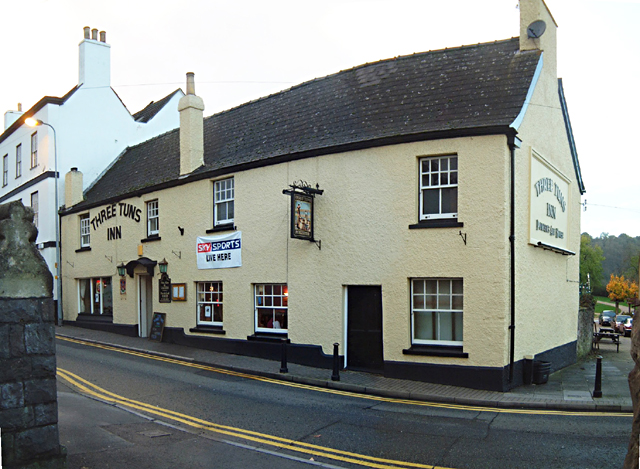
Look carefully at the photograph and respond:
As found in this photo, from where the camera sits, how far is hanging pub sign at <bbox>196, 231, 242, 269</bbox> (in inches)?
666

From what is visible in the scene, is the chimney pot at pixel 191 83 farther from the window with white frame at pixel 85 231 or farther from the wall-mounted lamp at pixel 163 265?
the window with white frame at pixel 85 231

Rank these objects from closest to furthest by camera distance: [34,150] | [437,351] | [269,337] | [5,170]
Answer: [437,351] < [269,337] < [34,150] < [5,170]

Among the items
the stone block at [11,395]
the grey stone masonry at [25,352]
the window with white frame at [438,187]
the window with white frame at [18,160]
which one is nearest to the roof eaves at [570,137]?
the window with white frame at [438,187]

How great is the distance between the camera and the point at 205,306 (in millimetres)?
18406

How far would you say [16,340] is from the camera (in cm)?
542

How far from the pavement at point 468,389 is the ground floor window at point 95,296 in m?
6.93

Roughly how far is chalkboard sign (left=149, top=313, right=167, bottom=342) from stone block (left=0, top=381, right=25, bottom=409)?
1461cm

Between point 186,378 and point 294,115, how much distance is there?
8.72 m

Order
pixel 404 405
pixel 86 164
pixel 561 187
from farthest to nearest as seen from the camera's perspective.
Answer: pixel 86 164 < pixel 561 187 < pixel 404 405

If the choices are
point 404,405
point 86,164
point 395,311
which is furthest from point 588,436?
point 86,164

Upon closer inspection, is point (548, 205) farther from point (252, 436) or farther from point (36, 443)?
point (36, 443)

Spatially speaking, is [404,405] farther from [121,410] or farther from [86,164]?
[86,164]

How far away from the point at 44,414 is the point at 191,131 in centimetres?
1482

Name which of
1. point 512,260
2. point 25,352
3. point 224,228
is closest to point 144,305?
point 224,228
